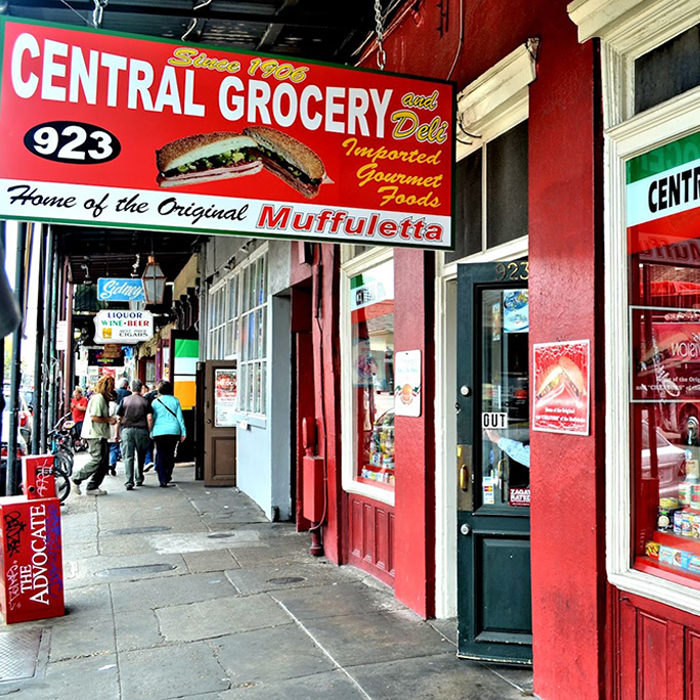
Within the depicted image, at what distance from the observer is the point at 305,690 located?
4719 millimetres

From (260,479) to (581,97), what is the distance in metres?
7.96

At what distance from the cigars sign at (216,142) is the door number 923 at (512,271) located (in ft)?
1.70

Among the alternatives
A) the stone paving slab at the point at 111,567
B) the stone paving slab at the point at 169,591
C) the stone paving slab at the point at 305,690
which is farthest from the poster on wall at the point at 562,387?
the stone paving slab at the point at 111,567

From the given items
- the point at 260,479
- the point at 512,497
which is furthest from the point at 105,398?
the point at 512,497

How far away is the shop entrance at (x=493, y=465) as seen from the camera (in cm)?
506

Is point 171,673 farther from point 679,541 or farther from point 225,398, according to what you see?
point 225,398

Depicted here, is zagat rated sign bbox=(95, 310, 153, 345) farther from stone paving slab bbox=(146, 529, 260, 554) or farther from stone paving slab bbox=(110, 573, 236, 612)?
stone paving slab bbox=(110, 573, 236, 612)

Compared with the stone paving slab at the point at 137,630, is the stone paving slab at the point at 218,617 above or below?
above

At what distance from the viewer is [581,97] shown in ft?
13.9

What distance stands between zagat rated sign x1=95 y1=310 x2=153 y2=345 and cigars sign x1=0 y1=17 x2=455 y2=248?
19135mm

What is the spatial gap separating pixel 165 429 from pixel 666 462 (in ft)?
35.6

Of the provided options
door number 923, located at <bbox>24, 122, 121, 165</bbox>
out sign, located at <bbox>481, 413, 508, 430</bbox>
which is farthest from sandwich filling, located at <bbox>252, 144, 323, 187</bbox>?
out sign, located at <bbox>481, 413, 508, 430</bbox>

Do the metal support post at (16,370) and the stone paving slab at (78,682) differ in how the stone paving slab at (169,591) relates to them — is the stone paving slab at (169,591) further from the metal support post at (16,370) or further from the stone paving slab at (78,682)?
the metal support post at (16,370)

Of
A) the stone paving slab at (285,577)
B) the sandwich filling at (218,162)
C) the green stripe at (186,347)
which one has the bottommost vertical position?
the stone paving slab at (285,577)
